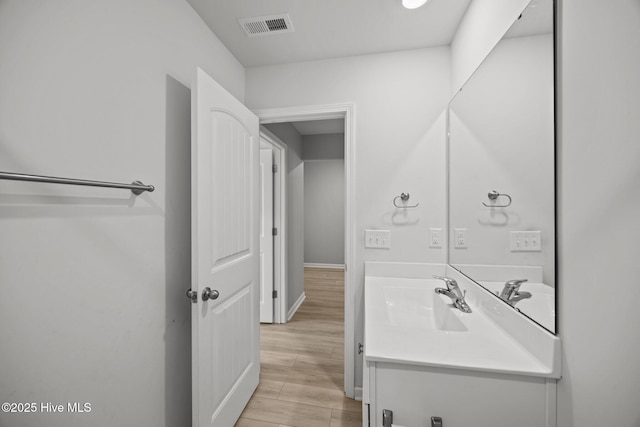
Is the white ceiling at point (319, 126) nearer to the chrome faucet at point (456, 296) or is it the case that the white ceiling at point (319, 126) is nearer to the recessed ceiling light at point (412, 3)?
the recessed ceiling light at point (412, 3)

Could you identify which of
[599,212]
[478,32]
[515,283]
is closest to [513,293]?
[515,283]

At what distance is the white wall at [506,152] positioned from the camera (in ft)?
→ 2.81

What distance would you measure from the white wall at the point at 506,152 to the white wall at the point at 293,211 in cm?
195

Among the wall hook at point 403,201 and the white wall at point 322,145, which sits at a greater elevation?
the white wall at point 322,145

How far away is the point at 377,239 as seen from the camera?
1.81 metres

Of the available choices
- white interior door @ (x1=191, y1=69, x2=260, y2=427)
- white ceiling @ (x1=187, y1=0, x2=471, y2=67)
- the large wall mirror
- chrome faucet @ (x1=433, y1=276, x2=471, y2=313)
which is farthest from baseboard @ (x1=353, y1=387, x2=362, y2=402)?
white ceiling @ (x1=187, y1=0, x2=471, y2=67)

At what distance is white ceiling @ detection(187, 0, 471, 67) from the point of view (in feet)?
4.63

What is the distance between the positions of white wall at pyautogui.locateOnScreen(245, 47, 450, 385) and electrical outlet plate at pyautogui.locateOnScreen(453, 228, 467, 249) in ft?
0.48

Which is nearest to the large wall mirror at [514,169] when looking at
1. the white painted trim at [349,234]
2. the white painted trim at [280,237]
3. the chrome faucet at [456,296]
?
the chrome faucet at [456,296]

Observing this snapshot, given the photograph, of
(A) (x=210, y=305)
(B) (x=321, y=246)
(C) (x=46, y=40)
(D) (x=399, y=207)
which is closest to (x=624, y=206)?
(D) (x=399, y=207)

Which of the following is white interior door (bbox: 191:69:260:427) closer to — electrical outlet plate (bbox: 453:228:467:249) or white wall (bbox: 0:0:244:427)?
white wall (bbox: 0:0:244:427)

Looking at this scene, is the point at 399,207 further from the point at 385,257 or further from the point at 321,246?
the point at 321,246

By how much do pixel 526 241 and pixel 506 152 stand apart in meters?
0.39

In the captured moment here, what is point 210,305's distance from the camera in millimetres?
1317
